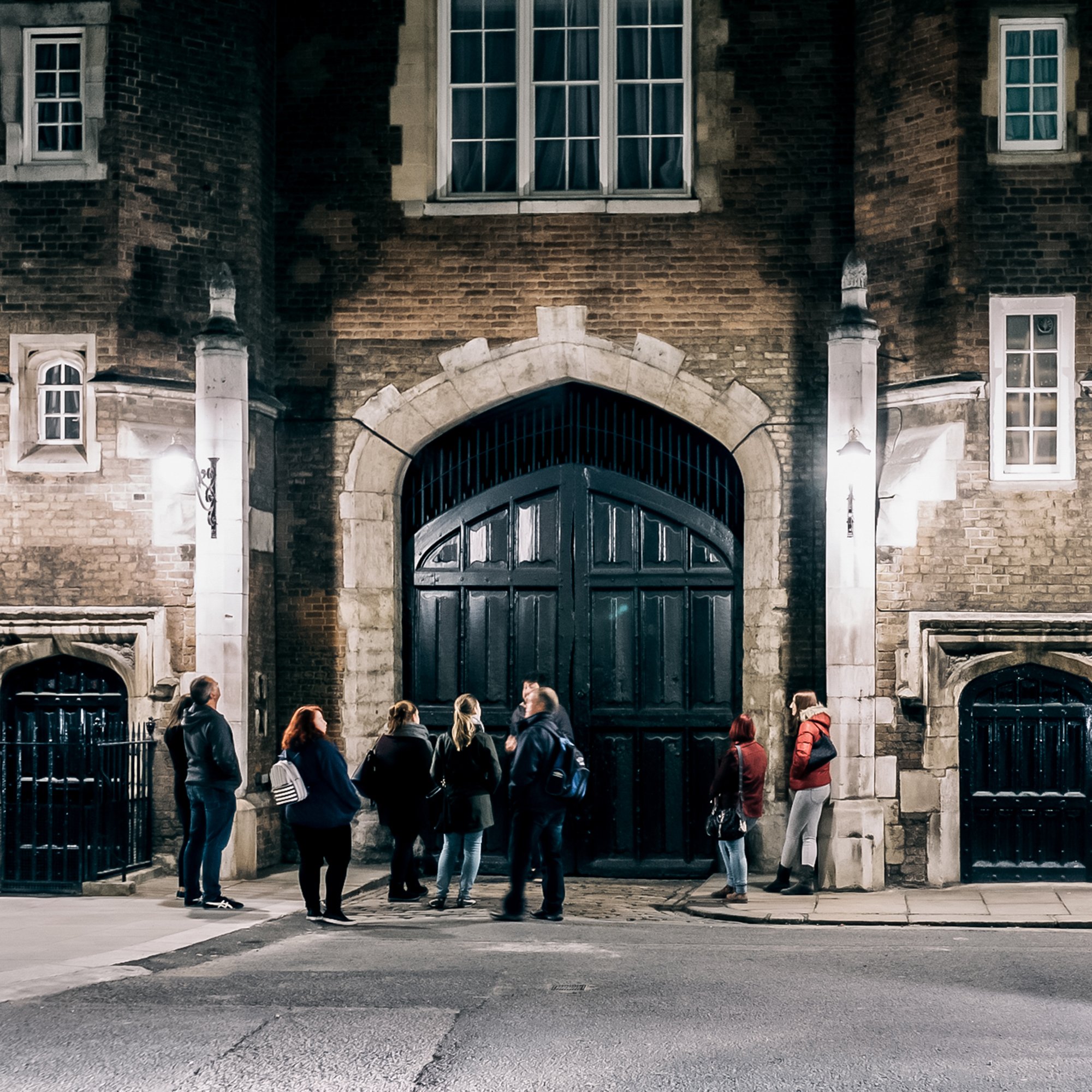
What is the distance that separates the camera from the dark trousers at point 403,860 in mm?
11391

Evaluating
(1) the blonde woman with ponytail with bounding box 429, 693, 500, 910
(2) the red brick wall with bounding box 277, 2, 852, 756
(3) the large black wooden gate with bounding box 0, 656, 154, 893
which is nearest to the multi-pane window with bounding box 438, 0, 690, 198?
(2) the red brick wall with bounding box 277, 2, 852, 756

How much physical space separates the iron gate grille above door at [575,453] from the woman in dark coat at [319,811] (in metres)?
4.48

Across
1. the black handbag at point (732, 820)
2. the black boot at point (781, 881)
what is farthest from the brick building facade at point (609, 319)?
the black handbag at point (732, 820)

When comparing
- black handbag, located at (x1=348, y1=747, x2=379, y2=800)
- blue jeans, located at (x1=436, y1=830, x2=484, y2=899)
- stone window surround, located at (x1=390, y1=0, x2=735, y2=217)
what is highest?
stone window surround, located at (x1=390, y1=0, x2=735, y2=217)

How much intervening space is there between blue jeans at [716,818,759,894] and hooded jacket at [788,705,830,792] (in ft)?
1.83

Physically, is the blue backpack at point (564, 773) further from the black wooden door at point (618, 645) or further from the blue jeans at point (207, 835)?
the black wooden door at point (618, 645)

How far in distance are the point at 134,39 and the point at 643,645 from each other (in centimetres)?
679

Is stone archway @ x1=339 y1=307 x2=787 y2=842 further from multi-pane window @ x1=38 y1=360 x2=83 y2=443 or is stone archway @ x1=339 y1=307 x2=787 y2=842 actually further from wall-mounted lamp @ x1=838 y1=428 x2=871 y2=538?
multi-pane window @ x1=38 y1=360 x2=83 y2=443

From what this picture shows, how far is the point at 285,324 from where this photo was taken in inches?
557

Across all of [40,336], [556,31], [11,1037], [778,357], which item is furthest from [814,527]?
[11,1037]

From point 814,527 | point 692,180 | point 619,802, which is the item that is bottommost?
point 619,802

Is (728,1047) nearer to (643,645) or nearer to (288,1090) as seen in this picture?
(288,1090)

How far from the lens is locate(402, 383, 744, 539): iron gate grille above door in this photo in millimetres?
14180

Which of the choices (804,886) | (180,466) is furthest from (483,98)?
(804,886)
